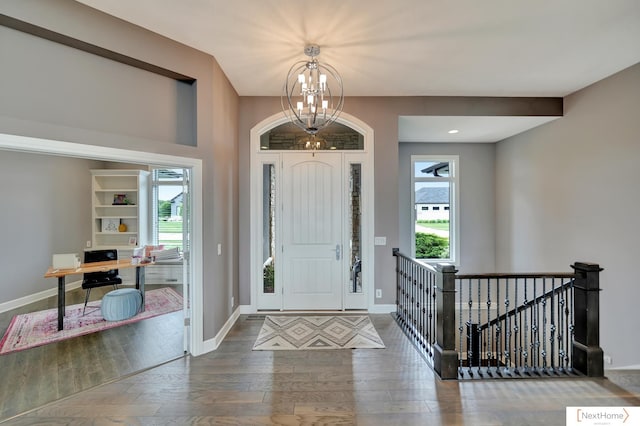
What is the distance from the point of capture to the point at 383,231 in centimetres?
422

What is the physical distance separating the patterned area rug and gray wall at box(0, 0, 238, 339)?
0.65m

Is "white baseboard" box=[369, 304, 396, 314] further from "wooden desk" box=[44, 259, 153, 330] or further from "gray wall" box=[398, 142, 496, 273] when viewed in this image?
"wooden desk" box=[44, 259, 153, 330]

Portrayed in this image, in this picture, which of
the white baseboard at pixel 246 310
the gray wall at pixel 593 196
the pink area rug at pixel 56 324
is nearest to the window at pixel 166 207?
the pink area rug at pixel 56 324

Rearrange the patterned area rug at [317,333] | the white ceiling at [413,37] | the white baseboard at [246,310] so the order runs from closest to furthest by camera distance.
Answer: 1. the white ceiling at [413,37]
2. the patterned area rug at [317,333]
3. the white baseboard at [246,310]

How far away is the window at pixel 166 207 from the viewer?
20.6ft

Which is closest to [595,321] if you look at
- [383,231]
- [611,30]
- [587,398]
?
[587,398]

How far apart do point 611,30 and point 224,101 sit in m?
4.05

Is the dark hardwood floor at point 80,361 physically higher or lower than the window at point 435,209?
lower

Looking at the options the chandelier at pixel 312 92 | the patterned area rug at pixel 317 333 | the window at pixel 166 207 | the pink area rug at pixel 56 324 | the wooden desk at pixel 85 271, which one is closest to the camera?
the chandelier at pixel 312 92

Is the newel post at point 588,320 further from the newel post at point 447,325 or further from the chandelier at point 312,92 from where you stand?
the chandelier at point 312,92

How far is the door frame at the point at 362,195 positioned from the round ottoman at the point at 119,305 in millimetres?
1804

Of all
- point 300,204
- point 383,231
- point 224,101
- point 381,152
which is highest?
point 224,101

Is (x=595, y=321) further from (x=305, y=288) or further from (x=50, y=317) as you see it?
(x=50, y=317)

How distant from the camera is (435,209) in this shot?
575 cm
